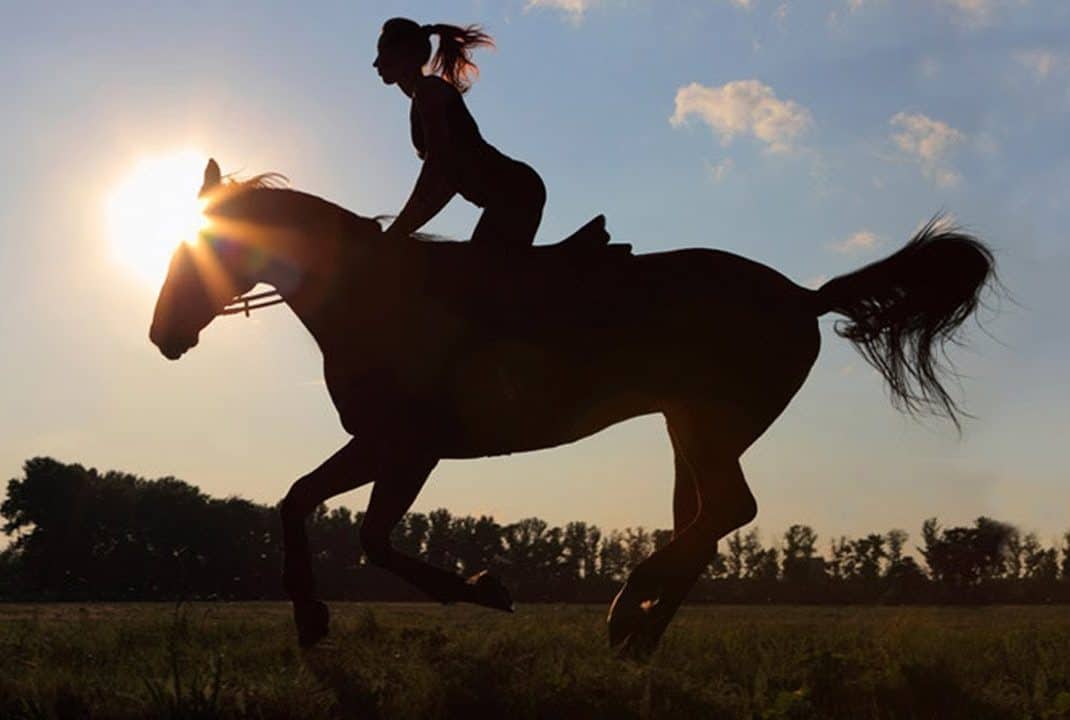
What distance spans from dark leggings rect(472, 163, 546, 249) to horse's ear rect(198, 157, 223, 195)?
2.01m

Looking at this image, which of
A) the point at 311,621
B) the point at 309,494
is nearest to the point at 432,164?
the point at 309,494

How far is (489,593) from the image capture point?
23.3ft

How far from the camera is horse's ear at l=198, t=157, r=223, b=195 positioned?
7965mm

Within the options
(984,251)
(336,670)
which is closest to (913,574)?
(984,251)

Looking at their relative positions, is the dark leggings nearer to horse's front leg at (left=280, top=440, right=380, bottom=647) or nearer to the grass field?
horse's front leg at (left=280, top=440, right=380, bottom=647)

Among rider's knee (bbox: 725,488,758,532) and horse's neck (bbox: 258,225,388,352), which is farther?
rider's knee (bbox: 725,488,758,532)

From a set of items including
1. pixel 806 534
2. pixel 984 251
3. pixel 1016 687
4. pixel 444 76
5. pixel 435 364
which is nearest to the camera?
pixel 1016 687

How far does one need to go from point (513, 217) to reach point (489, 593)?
2.56 metres

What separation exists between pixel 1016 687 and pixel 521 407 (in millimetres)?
3521

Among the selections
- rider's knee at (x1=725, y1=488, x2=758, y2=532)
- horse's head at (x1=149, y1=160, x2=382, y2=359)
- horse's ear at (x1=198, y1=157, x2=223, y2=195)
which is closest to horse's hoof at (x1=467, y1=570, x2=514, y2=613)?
rider's knee at (x1=725, y1=488, x2=758, y2=532)

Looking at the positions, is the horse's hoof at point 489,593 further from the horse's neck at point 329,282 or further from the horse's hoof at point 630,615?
the horse's neck at point 329,282

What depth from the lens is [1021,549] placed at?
70.0 meters

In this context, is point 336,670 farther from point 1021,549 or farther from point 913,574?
point 1021,549

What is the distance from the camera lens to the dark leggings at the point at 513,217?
24.5ft
